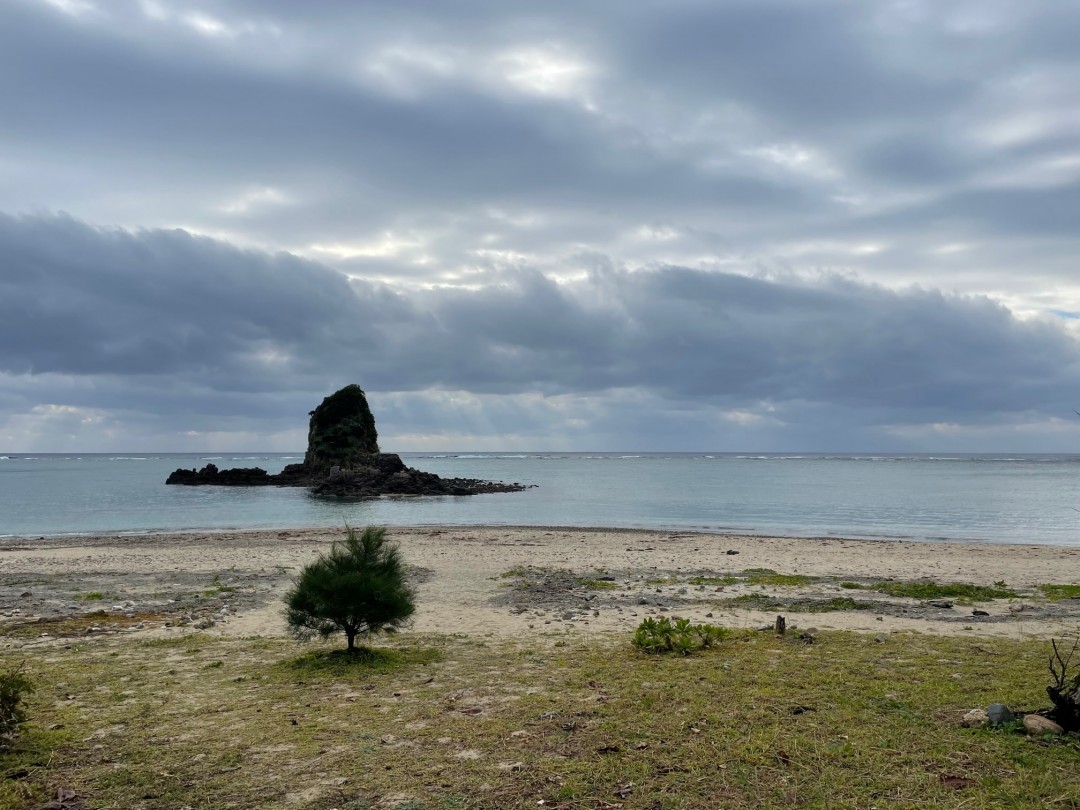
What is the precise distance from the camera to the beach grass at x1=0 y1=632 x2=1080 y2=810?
600 cm

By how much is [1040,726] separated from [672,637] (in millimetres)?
5082

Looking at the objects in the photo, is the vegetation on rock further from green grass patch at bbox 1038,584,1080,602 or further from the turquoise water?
green grass patch at bbox 1038,584,1080,602

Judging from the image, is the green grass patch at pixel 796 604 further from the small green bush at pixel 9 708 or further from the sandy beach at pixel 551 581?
the small green bush at pixel 9 708

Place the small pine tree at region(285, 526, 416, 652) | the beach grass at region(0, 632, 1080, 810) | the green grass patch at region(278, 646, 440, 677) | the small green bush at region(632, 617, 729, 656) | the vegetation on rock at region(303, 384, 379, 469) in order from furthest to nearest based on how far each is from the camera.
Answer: the vegetation on rock at region(303, 384, 379, 469)
the small pine tree at region(285, 526, 416, 652)
the small green bush at region(632, 617, 729, 656)
the green grass patch at region(278, 646, 440, 677)
the beach grass at region(0, 632, 1080, 810)

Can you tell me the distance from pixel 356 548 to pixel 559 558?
15.8 metres

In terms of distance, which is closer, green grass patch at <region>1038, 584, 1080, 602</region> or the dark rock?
green grass patch at <region>1038, 584, 1080, 602</region>

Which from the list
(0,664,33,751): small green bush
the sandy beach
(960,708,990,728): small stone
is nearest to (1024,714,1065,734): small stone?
(960,708,990,728): small stone

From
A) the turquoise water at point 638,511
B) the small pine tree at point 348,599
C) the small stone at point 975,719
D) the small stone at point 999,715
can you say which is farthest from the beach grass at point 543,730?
the turquoise water at point 638,511

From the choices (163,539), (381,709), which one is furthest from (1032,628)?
(163,539)

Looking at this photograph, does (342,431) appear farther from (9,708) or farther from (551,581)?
(9,708)

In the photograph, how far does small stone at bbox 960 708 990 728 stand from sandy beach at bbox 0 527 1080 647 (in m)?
5.87

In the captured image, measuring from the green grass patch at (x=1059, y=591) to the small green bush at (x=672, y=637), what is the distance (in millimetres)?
11511

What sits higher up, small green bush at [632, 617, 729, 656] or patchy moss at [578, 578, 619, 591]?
small green bush at [632, 617, 729, 656]

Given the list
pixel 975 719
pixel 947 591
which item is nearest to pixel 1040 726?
pixel 975 719
